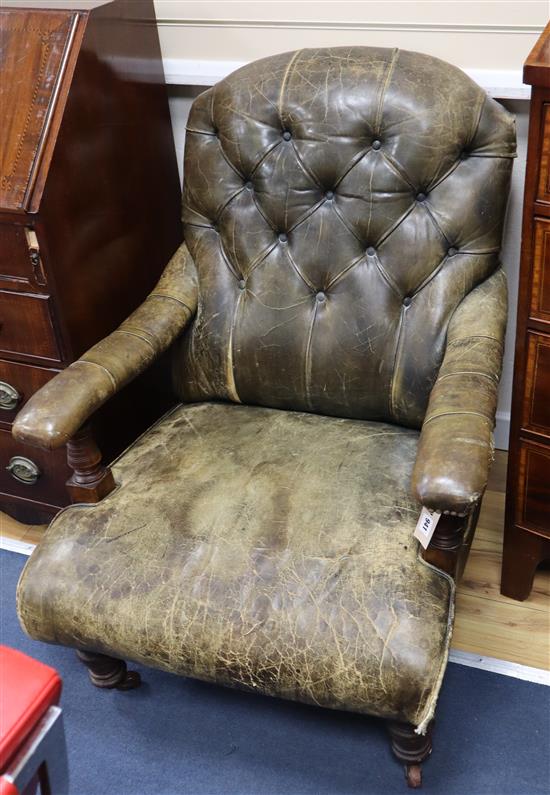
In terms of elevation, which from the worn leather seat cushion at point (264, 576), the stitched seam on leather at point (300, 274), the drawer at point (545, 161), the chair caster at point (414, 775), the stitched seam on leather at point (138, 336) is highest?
the drawer at point (545, 161)

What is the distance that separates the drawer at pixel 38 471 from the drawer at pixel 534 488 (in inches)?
36.1

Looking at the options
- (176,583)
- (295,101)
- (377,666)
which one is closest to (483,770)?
(377,666)

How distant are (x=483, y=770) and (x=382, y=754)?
0.57ft

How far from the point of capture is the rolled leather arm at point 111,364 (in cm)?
138

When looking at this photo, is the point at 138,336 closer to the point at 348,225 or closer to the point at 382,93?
the point at 348,225

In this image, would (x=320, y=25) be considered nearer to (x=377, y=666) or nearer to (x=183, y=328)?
(x=183, y=328)

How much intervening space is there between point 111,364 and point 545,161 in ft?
2.58

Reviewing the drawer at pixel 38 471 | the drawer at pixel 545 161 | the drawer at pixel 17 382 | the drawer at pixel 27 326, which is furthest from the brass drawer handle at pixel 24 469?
the drawer at pixel 545 161

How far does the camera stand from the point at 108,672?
1600 millimetres

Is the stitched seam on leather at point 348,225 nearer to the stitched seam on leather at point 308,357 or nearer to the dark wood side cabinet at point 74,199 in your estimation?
the stitched seam on leather at point 308,357

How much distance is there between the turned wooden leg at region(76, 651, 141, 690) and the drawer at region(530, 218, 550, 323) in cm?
98

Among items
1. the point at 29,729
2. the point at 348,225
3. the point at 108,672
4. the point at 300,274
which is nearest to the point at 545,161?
the point at 348,225

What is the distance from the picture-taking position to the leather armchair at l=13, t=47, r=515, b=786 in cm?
127

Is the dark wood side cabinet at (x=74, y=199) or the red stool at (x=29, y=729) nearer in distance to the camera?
the red stool at (x=29, y=729)
